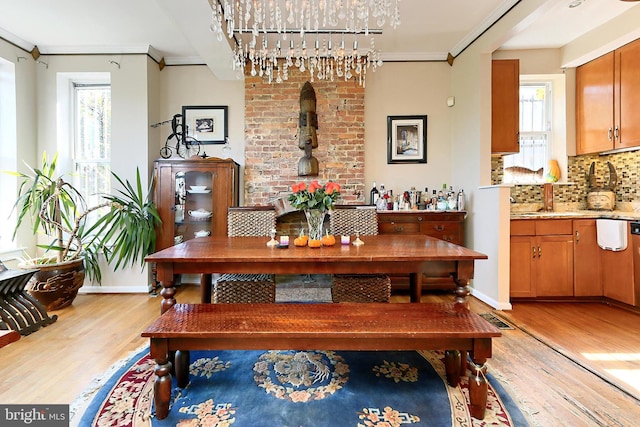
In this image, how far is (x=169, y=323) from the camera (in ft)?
4.93

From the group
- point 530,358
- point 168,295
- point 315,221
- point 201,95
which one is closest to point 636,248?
point 530,358

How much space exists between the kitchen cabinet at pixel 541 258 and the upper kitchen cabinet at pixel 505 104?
2.89ft

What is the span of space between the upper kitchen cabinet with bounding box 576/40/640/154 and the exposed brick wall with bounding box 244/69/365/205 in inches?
99.7

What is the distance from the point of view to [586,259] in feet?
10.2

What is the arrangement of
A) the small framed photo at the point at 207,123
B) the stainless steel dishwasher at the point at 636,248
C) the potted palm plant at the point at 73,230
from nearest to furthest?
the stainless steel dishwasher at the point at 636,248 < the potted palm plant at the point at 73,230 < the small framed photo at the point at 207,123

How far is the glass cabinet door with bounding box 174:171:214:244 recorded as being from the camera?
11.8 ft

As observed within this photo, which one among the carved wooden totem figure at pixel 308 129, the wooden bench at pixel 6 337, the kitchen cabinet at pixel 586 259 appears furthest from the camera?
the carved wooden totem figure at pixel 308 129

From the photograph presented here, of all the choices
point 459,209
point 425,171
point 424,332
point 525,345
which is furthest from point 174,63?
point 525,345

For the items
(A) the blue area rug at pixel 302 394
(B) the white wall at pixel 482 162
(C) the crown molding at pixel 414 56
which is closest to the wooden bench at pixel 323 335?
(A) the blue area rug at pixel 302 394

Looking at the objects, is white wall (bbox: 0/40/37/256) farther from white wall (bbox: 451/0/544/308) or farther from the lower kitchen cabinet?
the lower kitchen cabinet

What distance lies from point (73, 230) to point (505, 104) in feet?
15.4

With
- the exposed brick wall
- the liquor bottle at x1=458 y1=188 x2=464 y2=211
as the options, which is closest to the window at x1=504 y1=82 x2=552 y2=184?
the liquor bottle at x1=458 y1=188 x2=464 y2=211

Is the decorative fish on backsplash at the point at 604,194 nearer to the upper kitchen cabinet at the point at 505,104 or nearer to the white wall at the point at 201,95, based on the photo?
the upper kitchen cabinet at the point at 505,104

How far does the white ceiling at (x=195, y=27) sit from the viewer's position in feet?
9.11
